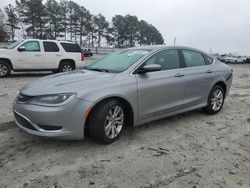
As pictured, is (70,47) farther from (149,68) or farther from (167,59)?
(149,68)

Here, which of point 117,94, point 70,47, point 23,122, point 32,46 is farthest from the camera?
point 70,47

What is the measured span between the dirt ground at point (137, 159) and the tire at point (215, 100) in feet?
2.77

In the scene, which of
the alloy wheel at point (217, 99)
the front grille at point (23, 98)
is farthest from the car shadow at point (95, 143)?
the alloy wheel at point (217, 99)

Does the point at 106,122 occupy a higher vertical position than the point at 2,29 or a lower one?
lower

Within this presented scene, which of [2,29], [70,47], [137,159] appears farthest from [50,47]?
[2,29]

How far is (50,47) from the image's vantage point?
1192 cm

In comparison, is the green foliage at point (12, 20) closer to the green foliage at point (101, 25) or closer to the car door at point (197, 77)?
the green foliage at point (101, 25)

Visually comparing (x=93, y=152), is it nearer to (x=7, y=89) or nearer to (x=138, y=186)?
(x=138, y=186)

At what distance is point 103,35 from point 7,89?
2616 inches

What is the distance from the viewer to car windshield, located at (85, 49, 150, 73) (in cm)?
450

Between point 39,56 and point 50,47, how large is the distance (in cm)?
66

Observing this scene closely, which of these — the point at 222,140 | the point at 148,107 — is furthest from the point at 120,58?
the point at 222,140

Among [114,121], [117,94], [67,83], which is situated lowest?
[114,121]

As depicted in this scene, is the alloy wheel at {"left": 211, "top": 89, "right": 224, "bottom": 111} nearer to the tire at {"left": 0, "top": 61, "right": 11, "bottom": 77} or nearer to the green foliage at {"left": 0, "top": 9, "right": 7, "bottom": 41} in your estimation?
the tire at {"left": 0, "top": 61, "right": 11, "bottom": 77}
